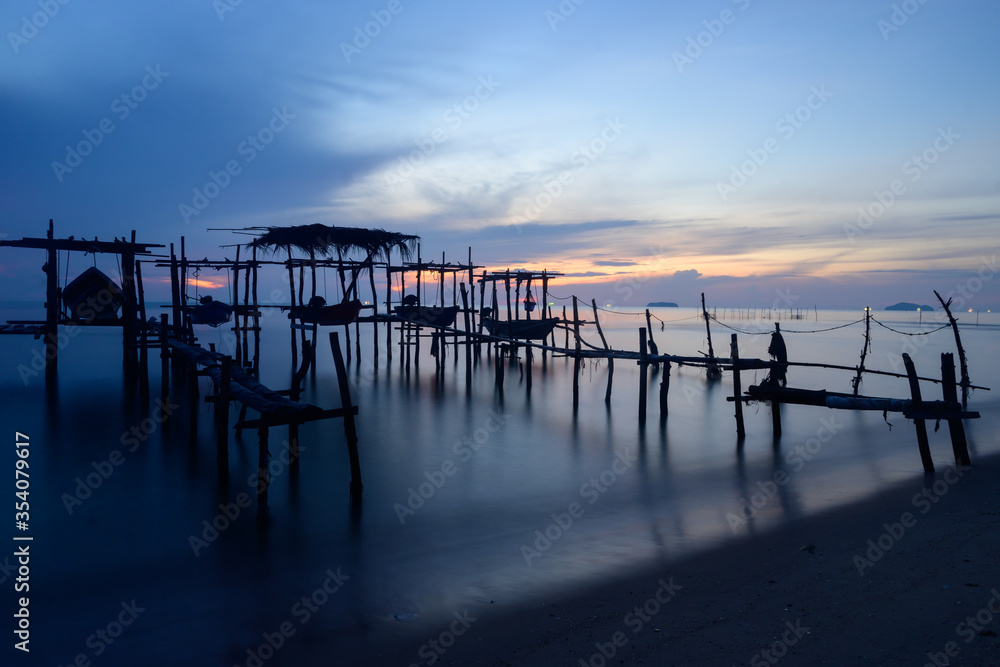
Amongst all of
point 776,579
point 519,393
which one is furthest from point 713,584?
point 519,393

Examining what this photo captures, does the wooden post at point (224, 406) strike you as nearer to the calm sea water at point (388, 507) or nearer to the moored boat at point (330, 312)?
the calm sea water at point (388, 507)

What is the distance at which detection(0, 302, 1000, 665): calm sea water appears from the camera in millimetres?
4719

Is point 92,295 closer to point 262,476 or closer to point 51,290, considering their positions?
point 51,290

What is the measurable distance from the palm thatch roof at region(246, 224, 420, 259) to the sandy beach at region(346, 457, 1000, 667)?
15.3 m

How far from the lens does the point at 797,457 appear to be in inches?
378

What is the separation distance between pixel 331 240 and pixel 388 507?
505 inches

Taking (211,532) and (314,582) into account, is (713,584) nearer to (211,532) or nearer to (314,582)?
(314,582)

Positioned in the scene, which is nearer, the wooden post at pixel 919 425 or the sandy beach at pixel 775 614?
the sandy beach at pixel 775 614

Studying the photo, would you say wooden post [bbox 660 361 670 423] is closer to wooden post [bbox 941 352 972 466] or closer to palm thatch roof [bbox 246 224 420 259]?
wooden post [bbox 941 352 972 466]

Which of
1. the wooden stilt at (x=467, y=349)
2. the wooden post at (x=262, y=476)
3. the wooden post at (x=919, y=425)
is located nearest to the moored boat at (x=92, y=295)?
the wooden stilt at (x=467, y=349)

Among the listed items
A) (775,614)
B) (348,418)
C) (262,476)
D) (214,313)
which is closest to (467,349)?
(348,418)

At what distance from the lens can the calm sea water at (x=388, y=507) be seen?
472 cm

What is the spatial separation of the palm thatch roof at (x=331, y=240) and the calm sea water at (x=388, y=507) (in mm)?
5417

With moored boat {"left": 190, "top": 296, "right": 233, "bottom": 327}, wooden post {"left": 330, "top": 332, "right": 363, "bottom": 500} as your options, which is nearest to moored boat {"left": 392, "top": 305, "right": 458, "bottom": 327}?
moored boat {"left": 190, "top": 296, "right": 233, "bottom": 327}
